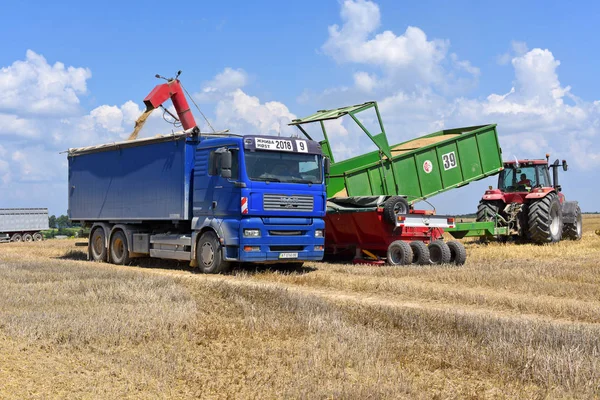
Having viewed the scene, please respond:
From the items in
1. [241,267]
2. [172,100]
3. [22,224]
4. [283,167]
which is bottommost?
[241,267]

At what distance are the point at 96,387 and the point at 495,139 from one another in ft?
51.2

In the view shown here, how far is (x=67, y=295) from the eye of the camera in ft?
33.3

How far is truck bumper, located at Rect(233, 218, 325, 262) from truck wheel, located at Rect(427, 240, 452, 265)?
2.74 m

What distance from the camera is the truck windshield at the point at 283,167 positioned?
45.6 ft

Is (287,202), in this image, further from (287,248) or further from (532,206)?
(532,206)

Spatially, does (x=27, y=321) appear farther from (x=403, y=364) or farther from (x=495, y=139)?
(x=495, y=139)

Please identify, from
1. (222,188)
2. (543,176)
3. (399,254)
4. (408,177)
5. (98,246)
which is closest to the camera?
(222,188)

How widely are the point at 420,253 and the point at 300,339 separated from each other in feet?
28.2

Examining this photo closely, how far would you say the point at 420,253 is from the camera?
15.4 m

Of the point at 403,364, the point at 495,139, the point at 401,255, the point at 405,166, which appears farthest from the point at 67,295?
the point at 495,139

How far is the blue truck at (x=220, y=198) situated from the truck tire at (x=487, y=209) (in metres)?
7.94

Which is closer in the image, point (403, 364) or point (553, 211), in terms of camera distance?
point (403, 364)

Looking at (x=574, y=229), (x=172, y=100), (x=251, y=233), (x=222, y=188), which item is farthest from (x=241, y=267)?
(x=574, y=229)

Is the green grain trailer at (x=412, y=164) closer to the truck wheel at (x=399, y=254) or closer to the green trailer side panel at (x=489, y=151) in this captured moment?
the green trailer side panel at (x=489, y=151)
